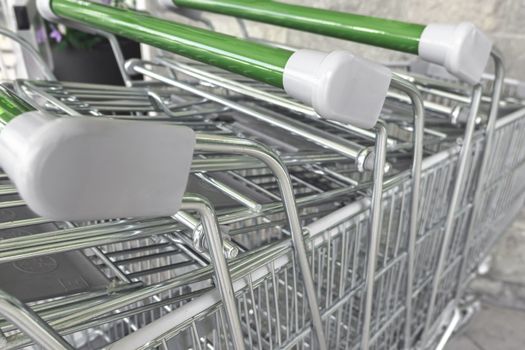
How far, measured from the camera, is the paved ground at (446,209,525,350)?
1.33 meters

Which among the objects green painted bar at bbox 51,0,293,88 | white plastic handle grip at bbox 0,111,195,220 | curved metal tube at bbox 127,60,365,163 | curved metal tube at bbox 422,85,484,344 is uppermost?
green painted bar at bbox 51,0,293,88

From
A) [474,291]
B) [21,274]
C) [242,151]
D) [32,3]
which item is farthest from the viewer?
[474,291]

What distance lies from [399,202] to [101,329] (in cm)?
62

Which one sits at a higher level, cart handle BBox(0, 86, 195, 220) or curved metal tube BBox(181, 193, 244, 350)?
cart handle BBox(0, 86, 195, 220)

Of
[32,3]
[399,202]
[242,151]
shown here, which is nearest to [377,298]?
[399,202]

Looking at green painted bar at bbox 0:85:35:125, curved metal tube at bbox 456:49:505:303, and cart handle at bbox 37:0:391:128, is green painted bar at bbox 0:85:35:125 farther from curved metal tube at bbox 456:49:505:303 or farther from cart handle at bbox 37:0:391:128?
curved metal tube at bbox 456:49:505:303

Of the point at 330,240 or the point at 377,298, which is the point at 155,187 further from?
the point at 377,298

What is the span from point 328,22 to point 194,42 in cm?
23

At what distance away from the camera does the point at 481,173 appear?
0.82 meters

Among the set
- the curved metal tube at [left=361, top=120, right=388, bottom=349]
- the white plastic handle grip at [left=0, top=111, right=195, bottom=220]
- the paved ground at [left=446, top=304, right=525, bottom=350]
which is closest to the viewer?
the white plastic handle grip at [left=0, top=111, right=195, bottom=220]

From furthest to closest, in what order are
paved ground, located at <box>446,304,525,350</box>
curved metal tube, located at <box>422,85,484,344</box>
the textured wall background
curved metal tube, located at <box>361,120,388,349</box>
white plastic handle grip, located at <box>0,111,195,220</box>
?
paved ground, located at <box>446,304,525,350</box>, the textured wall background, curved metal tube, located at <box>422,85,484,344</box>, curved metal tube, located at <box>361,120,388,349</box>, white plastic handle grip, located at <box>0,111,195,220</box>

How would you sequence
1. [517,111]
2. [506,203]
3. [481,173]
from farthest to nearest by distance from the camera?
[506,203], [517,111], [481,173]

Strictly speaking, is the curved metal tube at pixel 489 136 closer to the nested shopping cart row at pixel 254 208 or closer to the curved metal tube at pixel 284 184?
the nested shopping cart row at pixel 254 208

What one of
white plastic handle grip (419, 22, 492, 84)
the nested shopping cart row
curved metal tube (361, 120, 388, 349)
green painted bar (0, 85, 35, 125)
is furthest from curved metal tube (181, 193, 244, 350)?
white plastic handle grip (419, 22, 492, 84)
